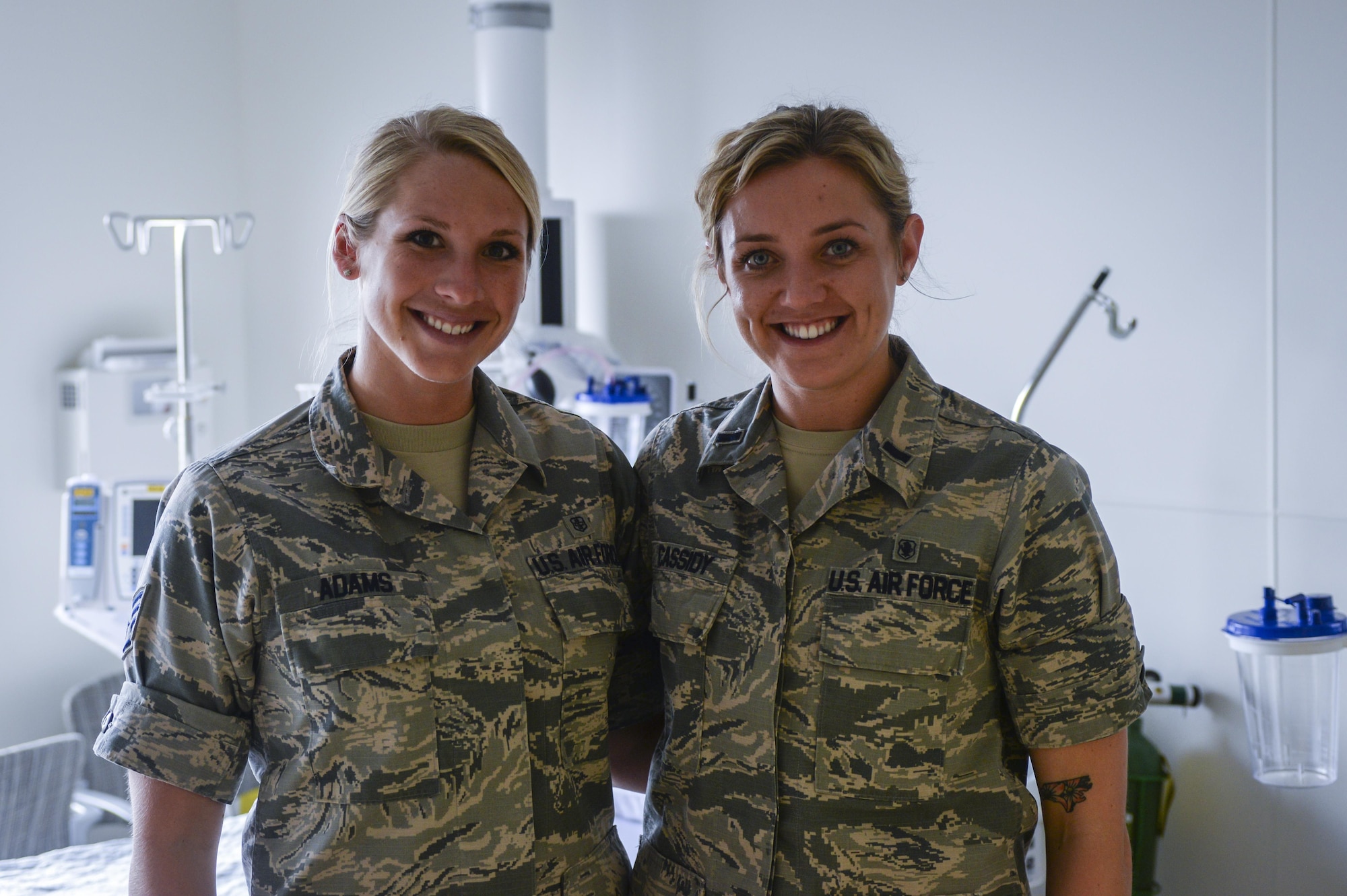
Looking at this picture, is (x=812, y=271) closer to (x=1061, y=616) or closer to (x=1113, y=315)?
(x=1061, y=616)

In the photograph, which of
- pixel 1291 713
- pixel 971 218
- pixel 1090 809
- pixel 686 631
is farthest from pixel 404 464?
pixel 971 218

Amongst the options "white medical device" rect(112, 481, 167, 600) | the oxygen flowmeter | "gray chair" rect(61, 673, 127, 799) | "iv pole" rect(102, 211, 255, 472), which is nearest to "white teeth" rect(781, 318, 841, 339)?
"iv pole" rect(102, 211, 255, 472)

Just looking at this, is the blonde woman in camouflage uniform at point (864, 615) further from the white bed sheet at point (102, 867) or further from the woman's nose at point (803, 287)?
the white bed sheet at point (102, 867)

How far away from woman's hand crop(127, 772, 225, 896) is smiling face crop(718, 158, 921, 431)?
0.82 meters

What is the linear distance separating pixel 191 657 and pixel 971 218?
2.31 metres

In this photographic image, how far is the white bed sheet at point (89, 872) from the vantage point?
2225mm

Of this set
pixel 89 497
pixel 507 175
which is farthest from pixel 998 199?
pixel 89 497

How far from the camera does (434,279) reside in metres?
1.38

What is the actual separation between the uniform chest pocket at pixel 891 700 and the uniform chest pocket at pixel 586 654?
11.3 inches

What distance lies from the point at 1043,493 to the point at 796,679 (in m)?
0.34

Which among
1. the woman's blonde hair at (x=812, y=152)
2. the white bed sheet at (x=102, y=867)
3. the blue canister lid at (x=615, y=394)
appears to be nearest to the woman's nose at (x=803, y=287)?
the woman's blonde hair at (x=812, y=152)

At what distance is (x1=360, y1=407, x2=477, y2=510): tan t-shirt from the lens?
4.73ft

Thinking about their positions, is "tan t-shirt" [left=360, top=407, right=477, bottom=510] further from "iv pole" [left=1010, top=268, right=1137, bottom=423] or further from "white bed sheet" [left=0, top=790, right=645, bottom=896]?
"iv pole" [left=1010, top=268, right=1137, bottom=423]

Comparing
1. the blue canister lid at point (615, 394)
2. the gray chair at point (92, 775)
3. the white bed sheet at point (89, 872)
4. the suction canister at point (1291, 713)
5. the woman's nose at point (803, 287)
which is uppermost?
the woman's nose at point (803, 287)
